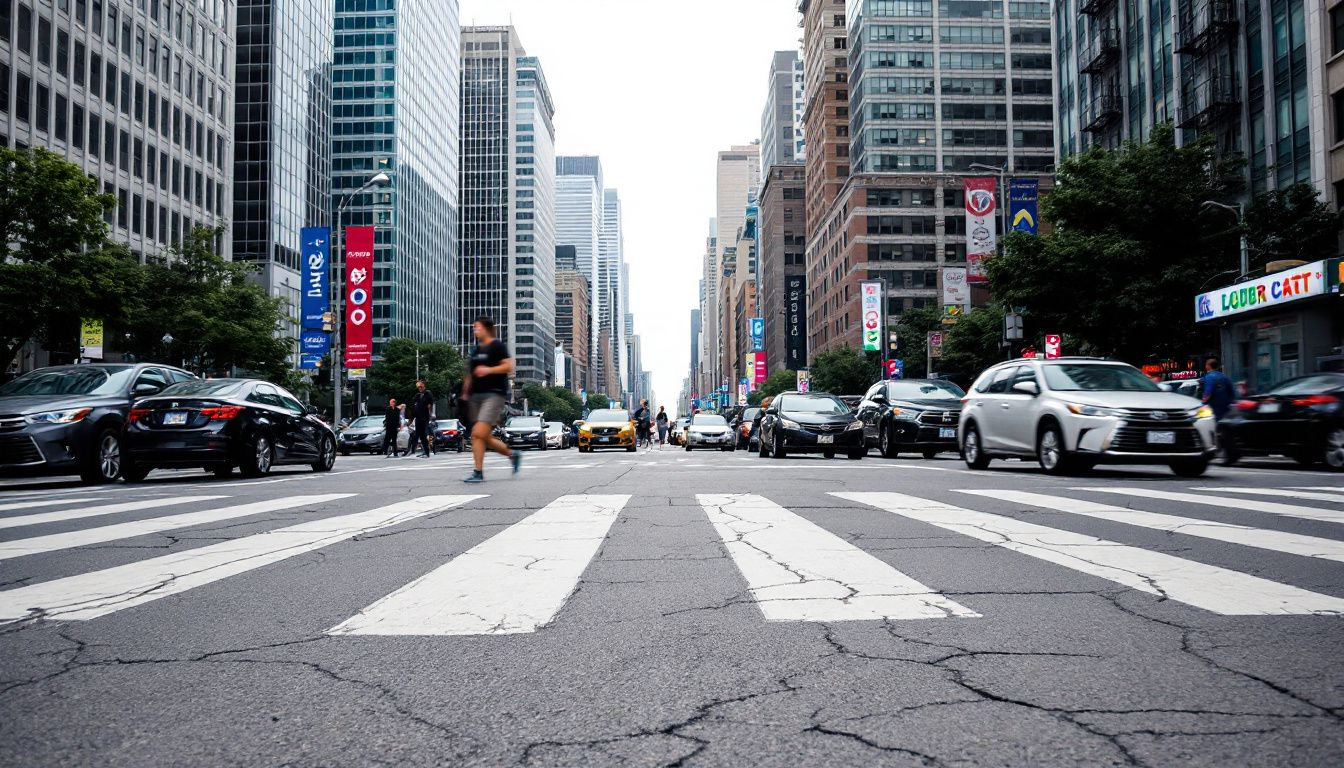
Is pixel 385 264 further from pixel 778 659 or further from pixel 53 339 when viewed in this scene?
Result: pixel 778 659

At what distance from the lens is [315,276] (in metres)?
34.8

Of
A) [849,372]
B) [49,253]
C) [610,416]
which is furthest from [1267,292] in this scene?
[849,372]

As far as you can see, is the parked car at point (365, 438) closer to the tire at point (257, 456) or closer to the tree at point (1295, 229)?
the tire at point (257, 456)

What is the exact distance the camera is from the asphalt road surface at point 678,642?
2.25m

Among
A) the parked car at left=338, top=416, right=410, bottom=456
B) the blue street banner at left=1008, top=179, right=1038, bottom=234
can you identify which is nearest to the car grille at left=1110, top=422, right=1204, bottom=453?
the blue street banner at left=1008, top=179, right=1038, bottom=234

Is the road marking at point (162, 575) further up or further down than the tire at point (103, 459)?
further down

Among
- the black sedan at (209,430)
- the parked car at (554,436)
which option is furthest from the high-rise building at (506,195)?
the black sedan at (209,430)

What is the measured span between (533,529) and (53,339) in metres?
25.7

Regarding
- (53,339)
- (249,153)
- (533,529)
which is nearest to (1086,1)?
(53,339)

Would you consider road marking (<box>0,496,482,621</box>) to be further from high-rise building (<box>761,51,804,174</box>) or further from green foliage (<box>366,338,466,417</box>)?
high-rise building (<box>761,51,804,174</box>)

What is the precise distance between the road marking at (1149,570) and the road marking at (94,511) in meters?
6.50

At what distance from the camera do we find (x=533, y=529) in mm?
6363

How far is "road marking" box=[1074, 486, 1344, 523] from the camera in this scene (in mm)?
6838

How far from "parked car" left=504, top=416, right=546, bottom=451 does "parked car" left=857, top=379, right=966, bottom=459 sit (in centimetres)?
1757
